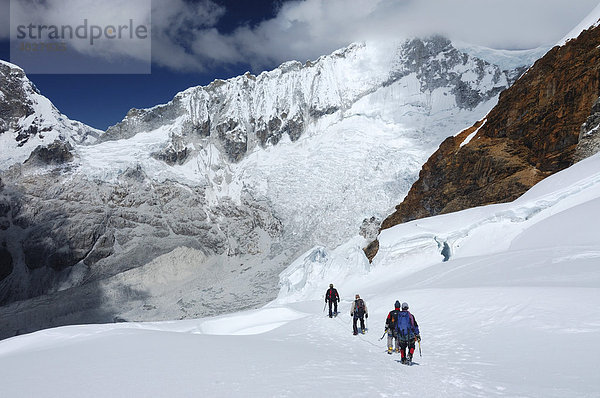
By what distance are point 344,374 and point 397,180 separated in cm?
8308

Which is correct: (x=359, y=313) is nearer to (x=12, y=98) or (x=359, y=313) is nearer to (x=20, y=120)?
(x=20, y=120)

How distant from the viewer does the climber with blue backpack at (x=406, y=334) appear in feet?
27.5

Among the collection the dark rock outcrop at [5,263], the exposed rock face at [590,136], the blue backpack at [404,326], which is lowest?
the blue backpack at [404,326]

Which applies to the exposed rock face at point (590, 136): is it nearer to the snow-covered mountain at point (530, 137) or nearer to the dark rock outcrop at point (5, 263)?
the snow-covered mountain at point (530, 137)

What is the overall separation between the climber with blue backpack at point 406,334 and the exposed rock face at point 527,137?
100 feet

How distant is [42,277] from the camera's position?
96438 mm

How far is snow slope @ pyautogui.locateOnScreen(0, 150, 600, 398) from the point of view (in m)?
5.95

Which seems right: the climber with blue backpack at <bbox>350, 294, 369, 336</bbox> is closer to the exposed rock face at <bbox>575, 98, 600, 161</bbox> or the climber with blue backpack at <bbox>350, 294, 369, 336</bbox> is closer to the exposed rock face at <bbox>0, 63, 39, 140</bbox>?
the exposed rock face at <bbox>575, 98, 600, 161</bbox>

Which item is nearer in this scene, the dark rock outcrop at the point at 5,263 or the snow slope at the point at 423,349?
the snow slope at the point at 423,349

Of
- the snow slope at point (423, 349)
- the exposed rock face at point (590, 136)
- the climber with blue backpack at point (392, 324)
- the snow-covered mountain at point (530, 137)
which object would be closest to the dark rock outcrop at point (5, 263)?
the snow slope at point (423, 349)

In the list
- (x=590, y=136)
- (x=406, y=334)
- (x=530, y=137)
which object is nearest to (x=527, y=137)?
(x=530, y=137)

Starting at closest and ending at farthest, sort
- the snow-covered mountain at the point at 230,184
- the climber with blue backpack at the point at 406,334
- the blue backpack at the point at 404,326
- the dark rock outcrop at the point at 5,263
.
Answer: the climber with blue backpack at the point at 406,334 → the blue backpack at the point at 404,326 → the snow-covered mountain at the point at 230,184 → the dark rock outcrop at the point at 5,263

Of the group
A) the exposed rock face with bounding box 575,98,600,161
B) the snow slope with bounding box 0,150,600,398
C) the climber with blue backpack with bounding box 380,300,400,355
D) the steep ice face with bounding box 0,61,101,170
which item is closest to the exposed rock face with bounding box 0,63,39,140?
the steep ice face with bounding box 0,61,101,170

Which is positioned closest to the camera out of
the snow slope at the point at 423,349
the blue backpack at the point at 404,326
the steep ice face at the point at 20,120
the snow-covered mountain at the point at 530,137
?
the snow slope at the point at 423,349
